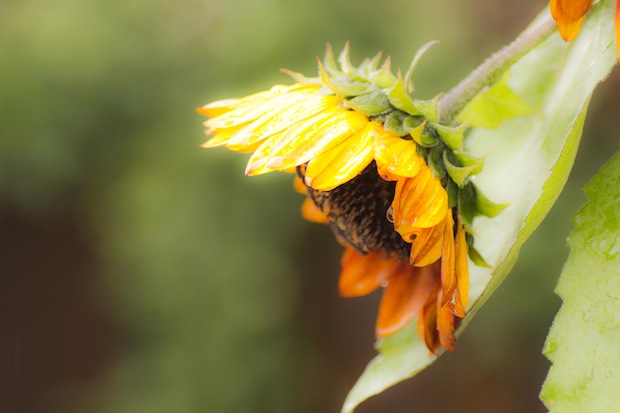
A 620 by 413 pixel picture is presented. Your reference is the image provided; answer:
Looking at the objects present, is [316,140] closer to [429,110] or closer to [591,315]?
[429,110]

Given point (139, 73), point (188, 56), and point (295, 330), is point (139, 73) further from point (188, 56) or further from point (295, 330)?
point (295, 330)

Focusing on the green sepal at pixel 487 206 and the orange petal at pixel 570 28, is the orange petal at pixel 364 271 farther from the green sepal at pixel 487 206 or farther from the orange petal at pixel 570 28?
the orange petal at pixel 570 28

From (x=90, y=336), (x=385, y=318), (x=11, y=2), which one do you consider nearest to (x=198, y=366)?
(x=90, y=336)

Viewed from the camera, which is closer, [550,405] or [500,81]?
[550,405]

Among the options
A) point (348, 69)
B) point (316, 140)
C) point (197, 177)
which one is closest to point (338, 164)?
point (316, 140)

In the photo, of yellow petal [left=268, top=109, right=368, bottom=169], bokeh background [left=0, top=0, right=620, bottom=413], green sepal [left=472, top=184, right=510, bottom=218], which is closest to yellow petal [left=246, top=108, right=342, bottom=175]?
yellow petal [left=268, top=109, right=368, bottom=169]
